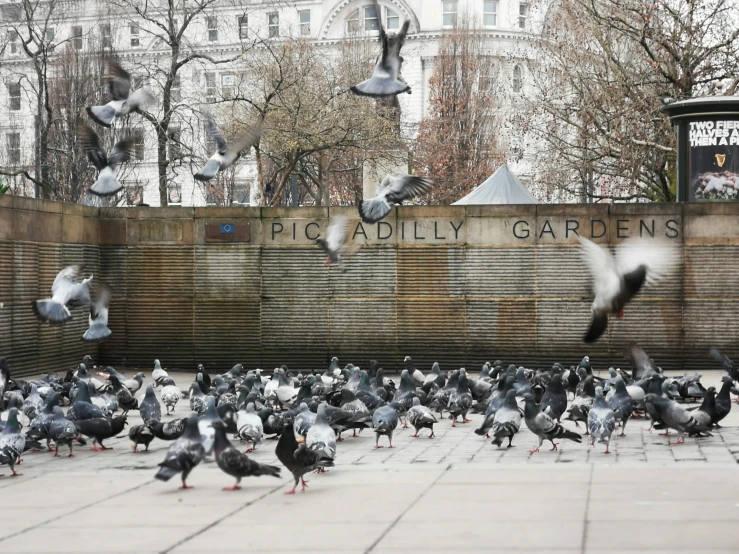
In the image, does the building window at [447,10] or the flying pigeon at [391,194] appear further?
the building window at [447,10]

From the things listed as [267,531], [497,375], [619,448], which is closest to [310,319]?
[497,375]

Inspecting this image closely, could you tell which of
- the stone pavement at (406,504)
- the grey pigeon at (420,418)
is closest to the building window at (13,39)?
the grey pigeon at (420,418)

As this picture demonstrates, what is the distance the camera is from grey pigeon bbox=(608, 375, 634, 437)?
14125mm

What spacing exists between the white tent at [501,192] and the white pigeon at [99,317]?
9193mm

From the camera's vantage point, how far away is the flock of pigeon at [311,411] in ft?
35.7

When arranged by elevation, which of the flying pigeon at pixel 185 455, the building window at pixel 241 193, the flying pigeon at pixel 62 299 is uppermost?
the building window at pixel 241 193

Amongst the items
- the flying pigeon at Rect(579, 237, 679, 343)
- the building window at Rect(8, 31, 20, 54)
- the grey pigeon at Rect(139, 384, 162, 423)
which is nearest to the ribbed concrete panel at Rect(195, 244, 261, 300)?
the grey pigeon at Rect(139, 384, 162, 423)

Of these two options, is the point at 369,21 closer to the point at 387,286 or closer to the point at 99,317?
the point at 387,286

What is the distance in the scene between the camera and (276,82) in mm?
32750

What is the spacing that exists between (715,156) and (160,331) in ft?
38.8

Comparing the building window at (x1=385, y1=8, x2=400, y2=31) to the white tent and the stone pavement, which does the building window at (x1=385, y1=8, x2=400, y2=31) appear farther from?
the stone pavement

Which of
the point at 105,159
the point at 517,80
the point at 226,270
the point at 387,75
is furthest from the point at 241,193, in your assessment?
the point at 387,75

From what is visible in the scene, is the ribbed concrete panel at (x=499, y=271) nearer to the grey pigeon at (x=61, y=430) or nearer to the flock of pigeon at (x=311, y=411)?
the flock of pigeon at (x=311, y=411)

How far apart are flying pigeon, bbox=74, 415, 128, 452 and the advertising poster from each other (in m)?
13.0
